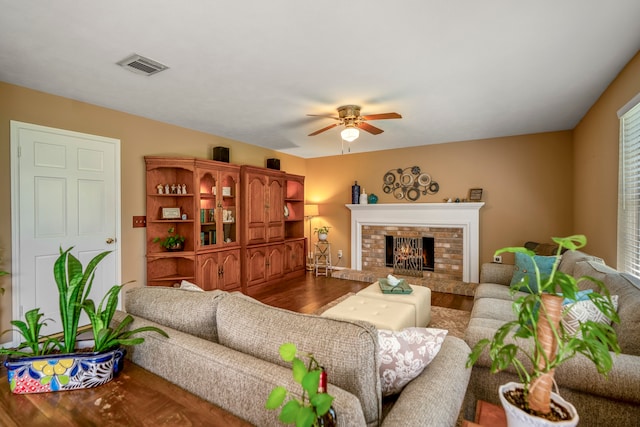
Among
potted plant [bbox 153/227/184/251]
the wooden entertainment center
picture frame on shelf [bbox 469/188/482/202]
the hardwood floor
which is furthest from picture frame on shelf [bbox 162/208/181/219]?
picture frame on shelf [bbox 469/188/482/202]

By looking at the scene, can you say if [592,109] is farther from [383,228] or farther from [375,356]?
[375,356]

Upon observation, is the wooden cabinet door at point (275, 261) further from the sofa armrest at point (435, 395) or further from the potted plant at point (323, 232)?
the sofa armrest at point (435, 395)

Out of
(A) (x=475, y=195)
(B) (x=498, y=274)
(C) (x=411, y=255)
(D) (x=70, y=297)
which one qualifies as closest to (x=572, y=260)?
(B) (x=498, y=274)

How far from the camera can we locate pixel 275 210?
5.26 metres

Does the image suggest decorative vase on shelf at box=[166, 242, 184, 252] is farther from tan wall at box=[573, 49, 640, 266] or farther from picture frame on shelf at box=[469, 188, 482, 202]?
tan wall at box=[573, 49, 640, 266]

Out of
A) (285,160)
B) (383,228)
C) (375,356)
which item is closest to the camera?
(375,356)

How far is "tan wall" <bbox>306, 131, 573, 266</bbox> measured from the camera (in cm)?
438

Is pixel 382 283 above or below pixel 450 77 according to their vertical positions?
below

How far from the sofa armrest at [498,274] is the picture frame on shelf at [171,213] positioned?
12.8 feet

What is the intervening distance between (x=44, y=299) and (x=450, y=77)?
4383mm

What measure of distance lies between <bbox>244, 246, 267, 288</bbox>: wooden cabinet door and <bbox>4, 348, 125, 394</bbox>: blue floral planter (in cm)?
352

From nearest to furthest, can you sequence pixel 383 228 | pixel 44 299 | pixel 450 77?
1. pixel 450 77
2. pixel 44 299
3. pixel 383 228

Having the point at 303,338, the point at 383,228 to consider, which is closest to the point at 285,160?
the point at 383,228

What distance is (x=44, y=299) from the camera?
299 cm
